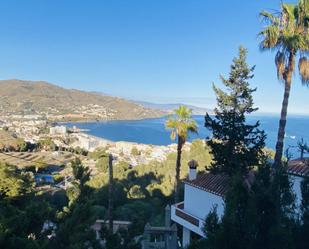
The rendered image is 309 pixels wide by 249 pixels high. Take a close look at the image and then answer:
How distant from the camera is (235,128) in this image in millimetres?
12852

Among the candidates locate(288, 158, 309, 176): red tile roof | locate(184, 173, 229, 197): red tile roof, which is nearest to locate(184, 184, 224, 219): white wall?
locate(184, 173, 229, 197): red tile roof

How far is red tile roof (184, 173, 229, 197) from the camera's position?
42.9 ft

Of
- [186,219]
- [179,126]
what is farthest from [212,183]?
[179,126]

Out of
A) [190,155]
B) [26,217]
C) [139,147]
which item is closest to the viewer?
[26,217]

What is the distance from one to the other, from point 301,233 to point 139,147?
243 ft

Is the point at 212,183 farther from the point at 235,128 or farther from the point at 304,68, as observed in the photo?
the point at 304,68

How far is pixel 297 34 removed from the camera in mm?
10953

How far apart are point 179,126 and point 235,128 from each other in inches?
214

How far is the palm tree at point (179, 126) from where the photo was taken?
17969 mm

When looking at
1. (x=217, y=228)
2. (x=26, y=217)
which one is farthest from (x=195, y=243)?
(x=26, y=217)

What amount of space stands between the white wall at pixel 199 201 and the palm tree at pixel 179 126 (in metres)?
2.72

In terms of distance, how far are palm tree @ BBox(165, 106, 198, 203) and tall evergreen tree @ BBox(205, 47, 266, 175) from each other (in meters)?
4.53

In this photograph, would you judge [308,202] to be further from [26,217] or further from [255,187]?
[26,217]

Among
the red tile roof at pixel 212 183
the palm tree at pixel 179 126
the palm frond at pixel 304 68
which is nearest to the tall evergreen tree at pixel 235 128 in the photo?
the red tile roof at pixel 212 183
